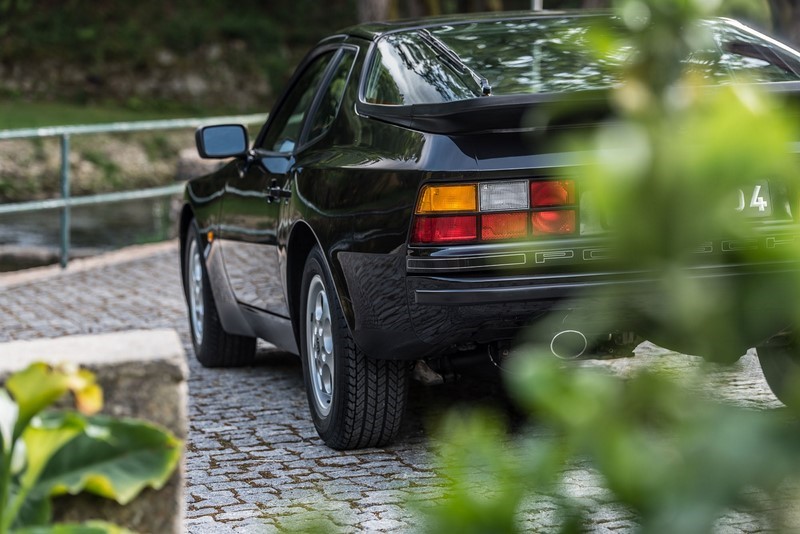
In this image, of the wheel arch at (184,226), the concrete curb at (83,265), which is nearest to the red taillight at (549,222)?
the wheel arch at (184,226)

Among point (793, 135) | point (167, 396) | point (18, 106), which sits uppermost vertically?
point (793, 135)

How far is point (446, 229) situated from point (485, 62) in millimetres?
854

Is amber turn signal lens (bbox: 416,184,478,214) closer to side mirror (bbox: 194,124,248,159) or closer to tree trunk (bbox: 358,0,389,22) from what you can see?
side mirror (bbox: 194,124,248,159)

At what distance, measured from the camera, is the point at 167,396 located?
2475mm

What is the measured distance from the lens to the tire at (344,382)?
16.6 ft

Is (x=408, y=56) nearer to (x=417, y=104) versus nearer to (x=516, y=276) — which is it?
(x=417, y=104)

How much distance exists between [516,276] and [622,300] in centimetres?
361

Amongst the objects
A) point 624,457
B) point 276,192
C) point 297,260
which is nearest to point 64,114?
point 276,192

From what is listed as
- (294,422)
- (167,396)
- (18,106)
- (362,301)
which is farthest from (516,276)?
(18,106)

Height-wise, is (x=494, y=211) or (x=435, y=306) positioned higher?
(x=494, y=211)

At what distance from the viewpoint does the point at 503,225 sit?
436 centimetres

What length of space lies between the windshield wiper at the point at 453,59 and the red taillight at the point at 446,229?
455mm

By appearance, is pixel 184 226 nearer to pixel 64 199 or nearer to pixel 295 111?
pixel 295 111

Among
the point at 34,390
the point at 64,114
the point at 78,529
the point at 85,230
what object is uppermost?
the point at 34,390
